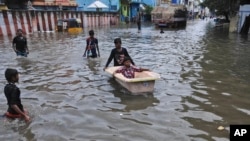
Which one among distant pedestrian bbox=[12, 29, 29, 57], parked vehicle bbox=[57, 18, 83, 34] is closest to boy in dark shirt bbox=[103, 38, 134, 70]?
distant pedestrian bbox=[12, 29, 29, 57]

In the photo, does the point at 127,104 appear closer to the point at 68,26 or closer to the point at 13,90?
the point at 13,90

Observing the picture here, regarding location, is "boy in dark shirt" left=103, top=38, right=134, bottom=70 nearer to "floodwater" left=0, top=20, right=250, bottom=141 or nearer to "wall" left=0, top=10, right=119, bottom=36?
"floodwater" left=0, top=20, right=250, bottom=141

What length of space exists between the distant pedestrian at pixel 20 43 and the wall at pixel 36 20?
14915 millimetres

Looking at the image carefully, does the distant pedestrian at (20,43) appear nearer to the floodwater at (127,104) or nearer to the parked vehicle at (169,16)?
the floodwater at (127,104)

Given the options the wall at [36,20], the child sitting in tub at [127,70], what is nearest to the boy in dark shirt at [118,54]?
the child sitting in tub at [127,70]

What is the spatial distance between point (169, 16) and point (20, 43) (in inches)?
1203

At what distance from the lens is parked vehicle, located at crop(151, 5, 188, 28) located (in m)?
40.3

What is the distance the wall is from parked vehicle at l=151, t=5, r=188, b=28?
9296 mm

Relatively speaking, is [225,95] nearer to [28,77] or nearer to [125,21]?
[28,77]

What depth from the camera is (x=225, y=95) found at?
8.05 meters

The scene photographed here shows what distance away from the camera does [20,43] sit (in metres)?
13.2

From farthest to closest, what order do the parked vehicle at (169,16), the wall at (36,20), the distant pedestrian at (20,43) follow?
the parked vehicle at (169,16) → the wall at (36,20) → the distant pedestrian at (20,43)

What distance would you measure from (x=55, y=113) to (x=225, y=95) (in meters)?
4.41

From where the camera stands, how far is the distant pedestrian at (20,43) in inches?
516
